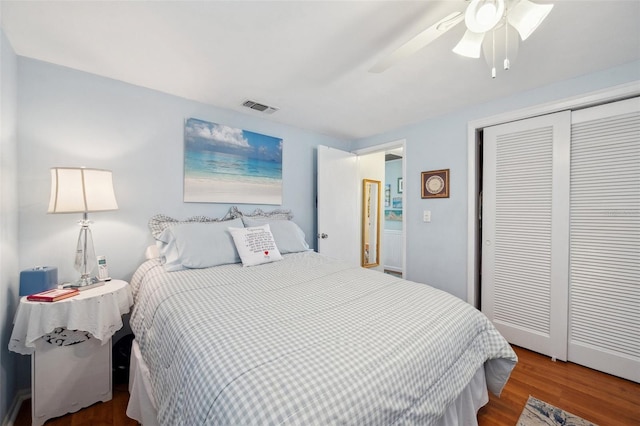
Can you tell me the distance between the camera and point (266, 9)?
4.42 feet

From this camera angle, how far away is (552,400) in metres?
1.68

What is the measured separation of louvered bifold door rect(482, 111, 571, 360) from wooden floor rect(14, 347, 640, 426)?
258 millimetres

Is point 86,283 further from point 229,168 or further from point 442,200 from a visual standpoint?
point 442,200

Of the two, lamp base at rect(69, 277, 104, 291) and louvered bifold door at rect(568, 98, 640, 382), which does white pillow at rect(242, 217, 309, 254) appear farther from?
louvered bifold door at rect(568, 98, 640, 382)

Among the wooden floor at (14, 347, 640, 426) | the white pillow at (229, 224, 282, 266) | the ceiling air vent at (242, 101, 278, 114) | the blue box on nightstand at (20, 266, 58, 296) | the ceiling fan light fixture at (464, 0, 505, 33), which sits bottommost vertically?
the wooden floor at (14, 347, 640, 426)

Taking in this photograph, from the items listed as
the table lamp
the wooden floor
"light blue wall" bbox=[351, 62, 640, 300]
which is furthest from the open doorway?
the table lamp

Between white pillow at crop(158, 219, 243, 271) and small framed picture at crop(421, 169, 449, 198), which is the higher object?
small framed picture at crop(421, 169, 449, 198)

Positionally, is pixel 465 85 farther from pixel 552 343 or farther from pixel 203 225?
pixel 203 225

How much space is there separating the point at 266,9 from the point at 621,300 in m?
3.11

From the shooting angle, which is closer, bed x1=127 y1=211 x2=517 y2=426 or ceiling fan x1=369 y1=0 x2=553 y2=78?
bed x1=127 y1=211 x2=517 y2=426

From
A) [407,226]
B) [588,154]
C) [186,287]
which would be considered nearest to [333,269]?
[186,287]

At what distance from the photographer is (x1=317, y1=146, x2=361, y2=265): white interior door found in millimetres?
3244

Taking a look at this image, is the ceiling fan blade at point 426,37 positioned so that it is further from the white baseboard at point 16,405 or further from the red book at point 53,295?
the white baseboard at point 16,405

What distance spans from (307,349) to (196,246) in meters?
1.49
